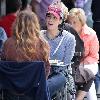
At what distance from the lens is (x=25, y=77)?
5469 mm

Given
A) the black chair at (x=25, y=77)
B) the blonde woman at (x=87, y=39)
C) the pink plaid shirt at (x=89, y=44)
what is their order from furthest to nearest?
1. the pink plaid shirt at (x=89, y=44)
2. the blonde woman at (x=87, y=39)
3. the black chair at (x=25, y=77)

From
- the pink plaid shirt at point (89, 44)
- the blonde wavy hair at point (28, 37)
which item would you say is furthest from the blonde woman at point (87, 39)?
the blonde wavy hair at point (28, 37)

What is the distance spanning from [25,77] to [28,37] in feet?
1.57

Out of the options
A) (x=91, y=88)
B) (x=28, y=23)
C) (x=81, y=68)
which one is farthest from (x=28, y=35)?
(x=91, y=88)

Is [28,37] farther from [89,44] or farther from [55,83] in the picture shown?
[89,44]

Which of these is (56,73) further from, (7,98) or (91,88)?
(91,88)

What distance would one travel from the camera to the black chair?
5445 millimetres

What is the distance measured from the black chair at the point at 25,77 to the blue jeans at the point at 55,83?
213 millimetres

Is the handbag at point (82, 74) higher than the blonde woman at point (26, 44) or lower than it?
lower

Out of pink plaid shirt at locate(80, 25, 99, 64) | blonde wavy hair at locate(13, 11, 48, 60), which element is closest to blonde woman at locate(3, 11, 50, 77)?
blonde wavy hair at locate(13, 11, 48, 60)

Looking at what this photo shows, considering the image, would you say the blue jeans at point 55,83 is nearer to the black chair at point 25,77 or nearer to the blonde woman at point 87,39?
the black chair at point 25,77

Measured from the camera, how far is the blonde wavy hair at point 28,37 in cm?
560

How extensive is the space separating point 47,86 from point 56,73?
0.47 metres

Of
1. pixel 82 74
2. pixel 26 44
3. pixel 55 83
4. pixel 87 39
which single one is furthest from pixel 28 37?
pixel 87 39
